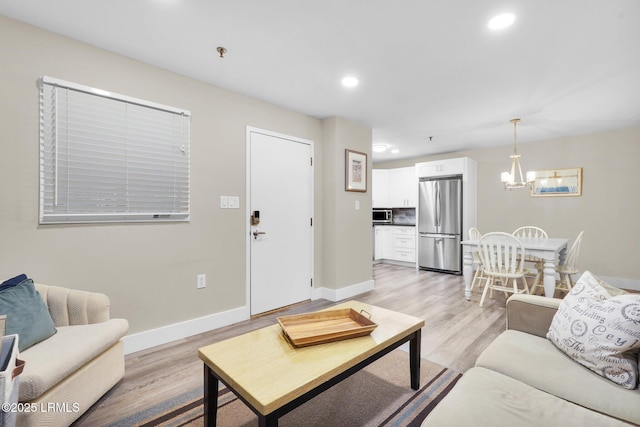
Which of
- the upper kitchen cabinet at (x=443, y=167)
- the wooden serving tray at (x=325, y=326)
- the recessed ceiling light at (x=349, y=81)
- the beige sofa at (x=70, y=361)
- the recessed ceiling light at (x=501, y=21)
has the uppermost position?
the recessed ceiling light at (x=349, y=81)

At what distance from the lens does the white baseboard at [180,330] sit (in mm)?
2291

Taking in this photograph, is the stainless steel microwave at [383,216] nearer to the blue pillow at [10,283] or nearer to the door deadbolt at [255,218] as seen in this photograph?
the door deadbolt at [255,218]

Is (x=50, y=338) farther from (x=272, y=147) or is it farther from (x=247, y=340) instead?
(x=272, y=147)

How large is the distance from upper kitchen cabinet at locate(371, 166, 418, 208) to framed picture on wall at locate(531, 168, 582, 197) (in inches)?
78.4

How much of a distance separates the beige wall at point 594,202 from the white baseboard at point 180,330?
4846 mm

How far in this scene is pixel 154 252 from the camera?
7.92 feet

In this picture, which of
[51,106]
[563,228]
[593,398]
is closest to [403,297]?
[593,398]

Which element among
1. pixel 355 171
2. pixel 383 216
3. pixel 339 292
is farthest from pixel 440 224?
pixel 339 292

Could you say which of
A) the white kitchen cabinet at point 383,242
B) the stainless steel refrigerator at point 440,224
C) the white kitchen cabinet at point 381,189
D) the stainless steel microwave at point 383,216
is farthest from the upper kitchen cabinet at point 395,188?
the white kitchen cabinet at point 383,242

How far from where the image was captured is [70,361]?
1.40 m

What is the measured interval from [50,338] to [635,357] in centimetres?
272

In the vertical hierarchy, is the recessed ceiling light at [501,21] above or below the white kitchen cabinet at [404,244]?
above

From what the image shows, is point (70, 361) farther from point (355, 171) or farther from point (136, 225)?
point (355, 171)

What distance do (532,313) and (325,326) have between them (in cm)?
113
